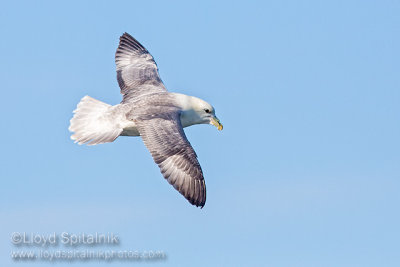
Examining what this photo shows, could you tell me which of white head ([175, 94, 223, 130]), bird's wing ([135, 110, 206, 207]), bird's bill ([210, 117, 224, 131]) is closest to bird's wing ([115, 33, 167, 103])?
white head ([175, 94, 223, 130])

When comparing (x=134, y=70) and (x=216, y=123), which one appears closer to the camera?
(x=216, y=123)

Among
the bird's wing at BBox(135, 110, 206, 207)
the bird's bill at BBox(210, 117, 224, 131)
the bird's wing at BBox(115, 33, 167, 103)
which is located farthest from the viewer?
the bird's wing at BBox(115, 33, 167, 103)

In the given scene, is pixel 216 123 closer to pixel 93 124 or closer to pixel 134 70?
pixel 93 124

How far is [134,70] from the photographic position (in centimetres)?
2061

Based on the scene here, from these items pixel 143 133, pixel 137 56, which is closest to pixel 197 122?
pixel 143 133

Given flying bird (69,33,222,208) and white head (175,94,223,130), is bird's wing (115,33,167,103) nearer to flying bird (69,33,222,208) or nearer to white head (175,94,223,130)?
flying bird (69,33,222,208)

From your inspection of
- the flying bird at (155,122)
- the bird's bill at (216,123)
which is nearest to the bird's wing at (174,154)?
the flying bird at (155,122)

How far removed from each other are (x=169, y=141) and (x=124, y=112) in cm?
154

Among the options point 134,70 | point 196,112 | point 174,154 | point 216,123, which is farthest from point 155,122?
point 134,70

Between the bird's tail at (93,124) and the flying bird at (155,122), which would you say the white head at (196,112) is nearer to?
the flying bird at (155,122)

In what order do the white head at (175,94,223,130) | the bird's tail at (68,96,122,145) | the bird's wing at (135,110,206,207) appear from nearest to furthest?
the bird's wing at (135,110,206,207) → the bird's tail at (68,96,122,145) → the white head at (175,94,223,130)

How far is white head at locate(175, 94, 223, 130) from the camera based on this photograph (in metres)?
18.2

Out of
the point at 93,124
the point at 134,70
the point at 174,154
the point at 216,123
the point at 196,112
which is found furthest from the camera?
the point at 134,70

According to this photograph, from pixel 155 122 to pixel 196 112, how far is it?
157cm
